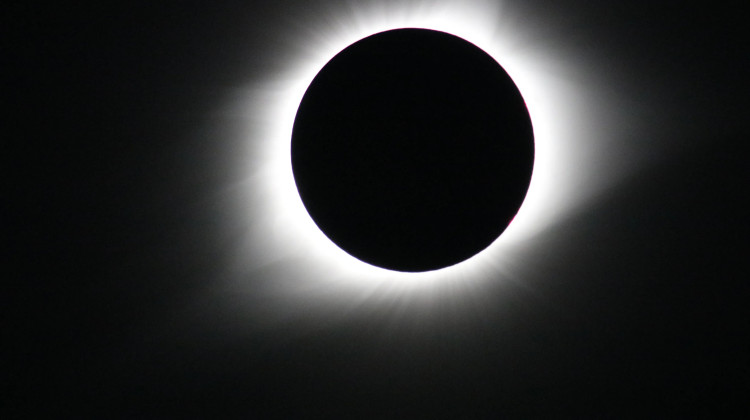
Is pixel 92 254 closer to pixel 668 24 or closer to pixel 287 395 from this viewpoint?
pixel 287 395

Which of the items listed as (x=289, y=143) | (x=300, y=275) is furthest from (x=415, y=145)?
(x=300, y=275)

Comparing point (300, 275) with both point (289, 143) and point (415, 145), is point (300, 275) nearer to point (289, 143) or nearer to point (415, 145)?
point (289, 143)

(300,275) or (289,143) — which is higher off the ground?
(289,143)

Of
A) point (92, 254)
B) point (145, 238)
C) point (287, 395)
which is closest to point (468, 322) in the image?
point (287, 395)

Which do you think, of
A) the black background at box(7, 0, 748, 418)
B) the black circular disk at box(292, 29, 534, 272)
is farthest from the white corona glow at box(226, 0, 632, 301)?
the black circular disk at box(292, 29, 534, 272)

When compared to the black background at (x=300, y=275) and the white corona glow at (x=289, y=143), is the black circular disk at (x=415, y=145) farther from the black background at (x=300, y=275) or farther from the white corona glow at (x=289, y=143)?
the black background at (x=300, y=275)

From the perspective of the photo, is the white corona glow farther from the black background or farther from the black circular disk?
the black circular disk
